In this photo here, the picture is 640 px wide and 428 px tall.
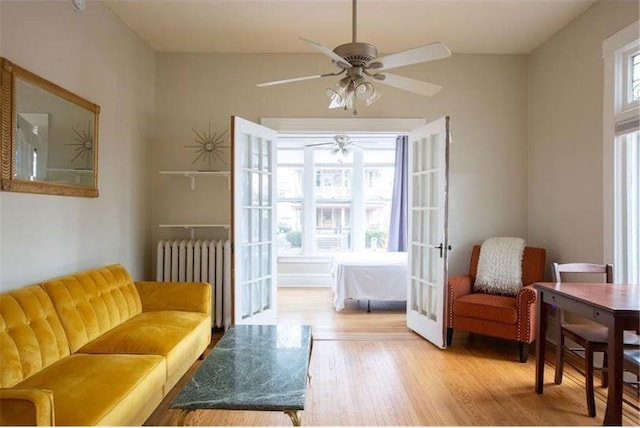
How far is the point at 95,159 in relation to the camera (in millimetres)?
2969

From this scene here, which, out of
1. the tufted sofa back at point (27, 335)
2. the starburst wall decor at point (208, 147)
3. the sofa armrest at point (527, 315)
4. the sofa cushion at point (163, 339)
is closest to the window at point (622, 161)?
the sofa armrest at point (527, 315)

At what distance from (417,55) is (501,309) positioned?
233 centimetres

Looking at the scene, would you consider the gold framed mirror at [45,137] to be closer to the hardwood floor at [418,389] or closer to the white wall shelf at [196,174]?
the white wall shelf at [196,174]

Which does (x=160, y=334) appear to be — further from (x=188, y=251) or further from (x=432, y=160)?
(x=432, y=160)

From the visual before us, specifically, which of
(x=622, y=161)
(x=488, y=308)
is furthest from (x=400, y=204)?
(x=622, y=161)

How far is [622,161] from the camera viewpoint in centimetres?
286

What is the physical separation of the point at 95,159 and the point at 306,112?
2.11m

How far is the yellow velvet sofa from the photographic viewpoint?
5.07 feet

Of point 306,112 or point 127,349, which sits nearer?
point 127,349

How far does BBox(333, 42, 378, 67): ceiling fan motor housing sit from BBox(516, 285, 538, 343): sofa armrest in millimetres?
2393

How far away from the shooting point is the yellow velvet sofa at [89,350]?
1546 mm

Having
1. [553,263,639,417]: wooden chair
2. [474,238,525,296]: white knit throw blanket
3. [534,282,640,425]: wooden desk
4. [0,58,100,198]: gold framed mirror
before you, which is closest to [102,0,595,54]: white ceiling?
[0,58,100,198]: gold framed mirror

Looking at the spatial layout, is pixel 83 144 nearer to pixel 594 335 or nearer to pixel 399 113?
pixel 399 113

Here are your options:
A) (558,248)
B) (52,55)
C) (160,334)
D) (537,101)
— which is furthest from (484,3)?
(160,334)
